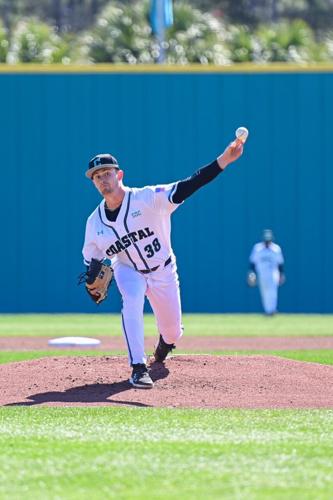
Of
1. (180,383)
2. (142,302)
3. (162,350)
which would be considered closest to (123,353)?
(162,350)

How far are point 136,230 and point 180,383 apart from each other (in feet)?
3.75

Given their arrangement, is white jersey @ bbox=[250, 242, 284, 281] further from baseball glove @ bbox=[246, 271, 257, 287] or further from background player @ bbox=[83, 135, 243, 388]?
background player @ bbox=[83, 135, 243, 388]

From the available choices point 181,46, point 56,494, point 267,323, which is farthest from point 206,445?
point 181,46

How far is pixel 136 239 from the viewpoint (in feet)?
29.5

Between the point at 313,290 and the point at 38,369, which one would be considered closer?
the point at 38,369

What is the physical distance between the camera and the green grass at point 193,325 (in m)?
17.4

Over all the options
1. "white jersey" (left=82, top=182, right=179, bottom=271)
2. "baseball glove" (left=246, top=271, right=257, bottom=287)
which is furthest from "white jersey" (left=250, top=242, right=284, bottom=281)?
"white jersey" (left=82, top=182, right=179, bottom=271)

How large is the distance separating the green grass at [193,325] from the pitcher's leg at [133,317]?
25.3 ft

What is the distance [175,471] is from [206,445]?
29.8 inches

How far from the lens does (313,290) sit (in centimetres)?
2334

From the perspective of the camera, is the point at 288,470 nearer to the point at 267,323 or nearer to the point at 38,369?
the point at 38,369

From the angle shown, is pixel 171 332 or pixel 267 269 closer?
pixel 171 332

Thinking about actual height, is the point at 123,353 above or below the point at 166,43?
below

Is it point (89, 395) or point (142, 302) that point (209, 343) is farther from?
point (89, 395)
